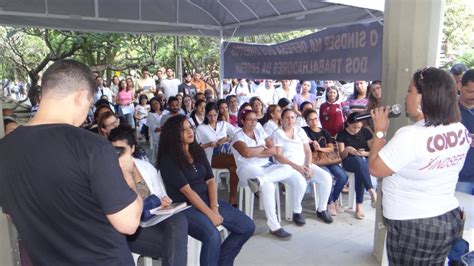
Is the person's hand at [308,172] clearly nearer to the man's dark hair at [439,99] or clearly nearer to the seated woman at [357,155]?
the seated woman at [357,155]

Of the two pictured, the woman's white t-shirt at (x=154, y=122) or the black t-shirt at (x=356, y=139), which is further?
the woman's white t-shirt at (x=154, y=122)

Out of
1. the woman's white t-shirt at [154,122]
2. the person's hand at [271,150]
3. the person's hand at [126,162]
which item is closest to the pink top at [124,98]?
the woman's white t-shirt at [154,122]

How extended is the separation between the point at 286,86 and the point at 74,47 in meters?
7.67

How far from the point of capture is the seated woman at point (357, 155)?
169 inches

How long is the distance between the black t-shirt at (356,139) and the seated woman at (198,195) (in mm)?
2075

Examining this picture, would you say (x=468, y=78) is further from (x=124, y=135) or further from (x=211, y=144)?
(x=211, y=144)

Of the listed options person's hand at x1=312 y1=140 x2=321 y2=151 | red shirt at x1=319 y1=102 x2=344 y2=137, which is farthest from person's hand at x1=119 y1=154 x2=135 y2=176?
red shirt at x1=319 y1=102 x2=344 y2=137

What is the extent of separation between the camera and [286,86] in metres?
8.16

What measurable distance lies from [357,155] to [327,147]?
38 cm

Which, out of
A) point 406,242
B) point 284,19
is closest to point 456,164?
point 406,242

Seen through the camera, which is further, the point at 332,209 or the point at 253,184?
the point at 332,209

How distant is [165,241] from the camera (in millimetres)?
2377

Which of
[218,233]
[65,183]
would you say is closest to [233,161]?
[218,233]

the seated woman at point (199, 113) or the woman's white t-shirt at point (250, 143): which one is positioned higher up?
the seated woman at point (199, 113)
